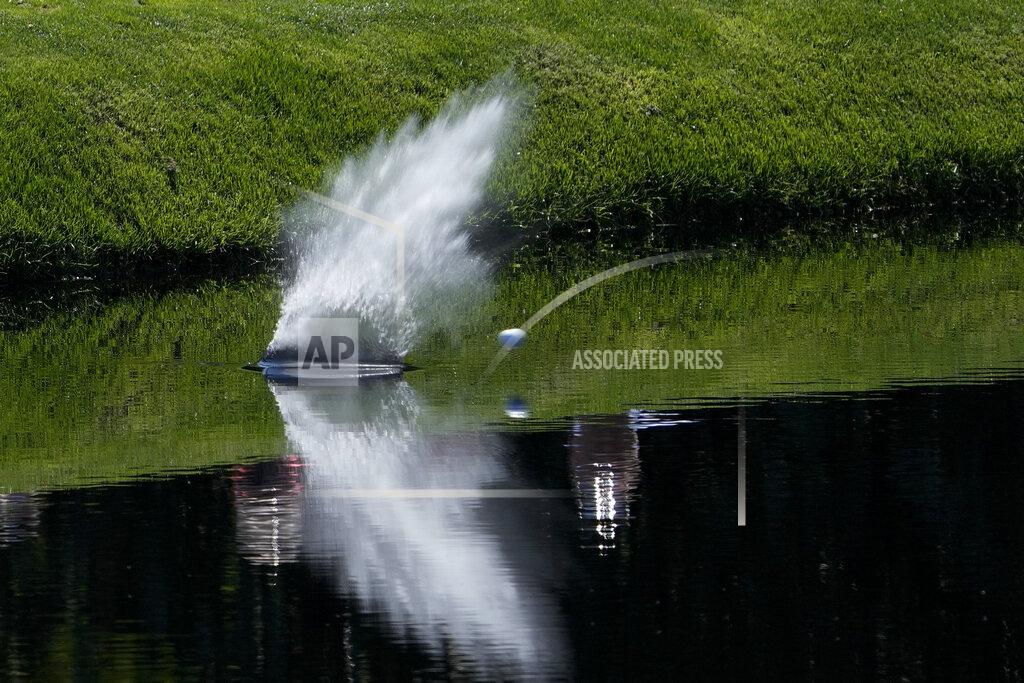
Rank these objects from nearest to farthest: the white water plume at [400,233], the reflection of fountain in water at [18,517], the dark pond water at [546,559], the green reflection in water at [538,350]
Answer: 1. the dark pond water at [546,559]
2. the reflection of fountain in water at [18,517]
3. the green reflection in water at [538,350]
4. the white water plume at [400,233]

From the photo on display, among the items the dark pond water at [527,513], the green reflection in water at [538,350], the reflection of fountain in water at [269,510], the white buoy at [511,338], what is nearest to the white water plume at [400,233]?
the green reflection in water at [538,350]

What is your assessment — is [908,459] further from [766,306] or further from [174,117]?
[174,117]

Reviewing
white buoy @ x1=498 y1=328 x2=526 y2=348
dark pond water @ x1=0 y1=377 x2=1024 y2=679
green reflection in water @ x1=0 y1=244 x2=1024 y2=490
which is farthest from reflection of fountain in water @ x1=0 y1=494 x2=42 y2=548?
white buoy @ x1=498 y1=328 x2=526 y2=348

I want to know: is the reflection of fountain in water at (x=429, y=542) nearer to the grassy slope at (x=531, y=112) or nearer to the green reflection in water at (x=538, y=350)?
the green reflection in water at (x=538, y=350)

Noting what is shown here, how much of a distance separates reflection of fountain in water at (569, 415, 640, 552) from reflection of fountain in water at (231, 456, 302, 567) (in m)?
1.20

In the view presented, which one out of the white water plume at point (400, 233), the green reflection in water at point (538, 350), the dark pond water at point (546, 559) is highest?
the white water plume at point (400, 233)

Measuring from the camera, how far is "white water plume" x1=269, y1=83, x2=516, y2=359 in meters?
12.2

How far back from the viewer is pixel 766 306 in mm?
12836

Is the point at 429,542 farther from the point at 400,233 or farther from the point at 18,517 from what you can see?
the point at 400,233

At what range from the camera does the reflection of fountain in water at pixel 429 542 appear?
18.8 ft

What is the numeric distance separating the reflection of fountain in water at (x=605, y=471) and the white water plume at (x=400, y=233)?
2764mm

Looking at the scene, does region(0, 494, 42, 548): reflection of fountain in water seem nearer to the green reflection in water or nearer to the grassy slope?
the green reflection in water

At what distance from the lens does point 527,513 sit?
23.1ft

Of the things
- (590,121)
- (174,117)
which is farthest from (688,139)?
(174,117)
